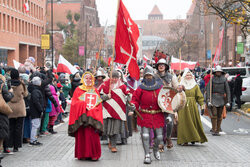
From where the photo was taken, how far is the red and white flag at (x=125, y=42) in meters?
9.96

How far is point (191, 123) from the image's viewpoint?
11852mm

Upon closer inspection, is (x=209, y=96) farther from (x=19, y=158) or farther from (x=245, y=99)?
(x=245, y=99)

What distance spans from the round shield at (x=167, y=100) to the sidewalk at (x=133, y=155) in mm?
984

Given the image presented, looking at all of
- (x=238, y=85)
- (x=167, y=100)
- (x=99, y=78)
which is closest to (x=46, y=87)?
(x=99, y=78)

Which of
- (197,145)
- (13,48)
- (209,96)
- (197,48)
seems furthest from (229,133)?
(197,48)

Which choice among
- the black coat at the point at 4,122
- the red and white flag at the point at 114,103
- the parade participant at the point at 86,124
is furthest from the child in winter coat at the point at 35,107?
the black coat at the point at 4,122

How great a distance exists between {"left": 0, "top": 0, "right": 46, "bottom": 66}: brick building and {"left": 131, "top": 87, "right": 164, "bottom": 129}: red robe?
41.1 metres

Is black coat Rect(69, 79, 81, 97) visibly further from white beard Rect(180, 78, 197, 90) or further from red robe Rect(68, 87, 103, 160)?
red robe Rect(68, 87, 103, 160)

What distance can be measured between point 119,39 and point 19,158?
2.99m

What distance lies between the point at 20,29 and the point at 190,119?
5074 cm

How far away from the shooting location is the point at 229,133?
1463 centimetres

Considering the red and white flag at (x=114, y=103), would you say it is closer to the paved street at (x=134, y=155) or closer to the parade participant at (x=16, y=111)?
the paved street at (x=134, y=155)

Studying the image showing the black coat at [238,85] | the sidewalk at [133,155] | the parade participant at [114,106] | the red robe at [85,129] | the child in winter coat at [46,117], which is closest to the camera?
the sidewalk at [133,155]

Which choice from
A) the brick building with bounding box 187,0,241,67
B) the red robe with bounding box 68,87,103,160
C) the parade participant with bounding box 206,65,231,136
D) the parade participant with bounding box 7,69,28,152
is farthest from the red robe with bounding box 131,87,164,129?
the brick building with bounding box 187,0,241,67
